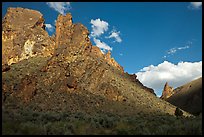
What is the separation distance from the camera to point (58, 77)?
6228cm

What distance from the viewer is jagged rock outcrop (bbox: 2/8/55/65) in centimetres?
8776

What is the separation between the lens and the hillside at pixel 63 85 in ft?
80.4

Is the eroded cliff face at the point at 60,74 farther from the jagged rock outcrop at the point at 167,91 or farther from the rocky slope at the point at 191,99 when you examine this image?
the jagged rock outcrop at the point at 167,91

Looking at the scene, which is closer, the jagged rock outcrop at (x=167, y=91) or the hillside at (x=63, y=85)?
the hillside at (x=63, y=85)

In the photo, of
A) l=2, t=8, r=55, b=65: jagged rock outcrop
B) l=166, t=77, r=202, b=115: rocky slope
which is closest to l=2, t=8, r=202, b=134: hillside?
l=2, t=8, r=55, b=65: jagged rock outcrop

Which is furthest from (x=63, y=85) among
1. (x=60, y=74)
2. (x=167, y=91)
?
(x=167, y=91)

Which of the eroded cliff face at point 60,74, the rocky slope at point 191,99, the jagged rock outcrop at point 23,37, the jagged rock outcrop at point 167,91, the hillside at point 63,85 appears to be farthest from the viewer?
the jagged rock outcrop at point 167,91

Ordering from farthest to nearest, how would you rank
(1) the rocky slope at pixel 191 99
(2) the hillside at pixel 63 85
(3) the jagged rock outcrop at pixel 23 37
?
(1) the rocky slope at pixel 191 99
(3) the jagged rock outcrop at pixel 23 37
(2) the hillside at pixel 63 85

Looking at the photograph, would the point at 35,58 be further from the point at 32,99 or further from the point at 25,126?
the point at 25,126

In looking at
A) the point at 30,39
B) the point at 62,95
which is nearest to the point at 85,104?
the point at 62,95

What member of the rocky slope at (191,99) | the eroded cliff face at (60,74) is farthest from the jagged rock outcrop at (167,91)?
the eroded cliff face at (60,74)

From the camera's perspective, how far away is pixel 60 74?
63.1 m

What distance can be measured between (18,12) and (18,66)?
130 feet

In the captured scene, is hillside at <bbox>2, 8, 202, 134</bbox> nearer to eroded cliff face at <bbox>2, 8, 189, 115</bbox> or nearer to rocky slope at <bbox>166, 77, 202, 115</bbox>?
eroded cliff face at <bbox>2, 8, 189, 115</bbox>
